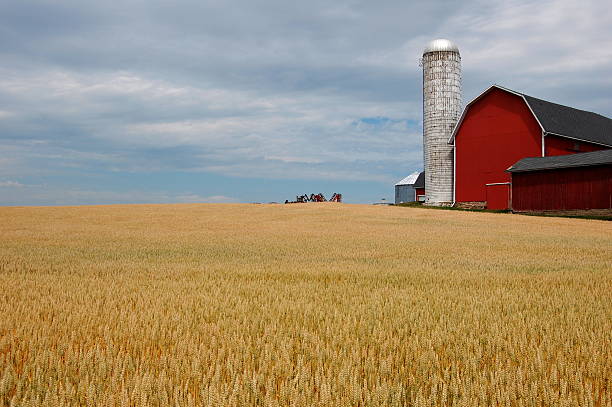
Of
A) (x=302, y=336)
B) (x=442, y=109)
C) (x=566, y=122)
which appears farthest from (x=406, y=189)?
(x=302, y=336)

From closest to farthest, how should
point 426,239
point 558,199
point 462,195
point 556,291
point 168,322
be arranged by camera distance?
point 168,322 → point 556,291 → point 426,239 → point 558,199 → point 462,195

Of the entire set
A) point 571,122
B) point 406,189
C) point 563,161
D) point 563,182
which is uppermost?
point 571,122

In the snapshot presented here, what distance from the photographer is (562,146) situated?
39.7 metres

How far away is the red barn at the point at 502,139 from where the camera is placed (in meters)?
38.8

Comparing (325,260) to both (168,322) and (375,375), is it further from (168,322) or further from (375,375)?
(375,375)

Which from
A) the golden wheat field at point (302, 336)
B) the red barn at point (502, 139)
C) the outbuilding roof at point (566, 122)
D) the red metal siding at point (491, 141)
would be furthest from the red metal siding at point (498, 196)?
the golden wheat field at point (302, 336)

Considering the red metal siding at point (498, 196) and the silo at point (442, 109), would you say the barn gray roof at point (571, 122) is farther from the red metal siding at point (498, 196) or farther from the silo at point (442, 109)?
the silo at point (442, 109)

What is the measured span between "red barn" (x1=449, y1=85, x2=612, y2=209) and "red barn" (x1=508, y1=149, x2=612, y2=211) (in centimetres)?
215

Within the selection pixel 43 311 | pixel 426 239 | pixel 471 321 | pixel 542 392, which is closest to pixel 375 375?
pixel 542 392

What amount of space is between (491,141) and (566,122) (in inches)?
269

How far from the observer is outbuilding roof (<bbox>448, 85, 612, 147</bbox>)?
3850cm

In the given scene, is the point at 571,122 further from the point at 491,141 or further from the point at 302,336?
the point at 302,336

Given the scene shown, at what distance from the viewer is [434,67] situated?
4591cm

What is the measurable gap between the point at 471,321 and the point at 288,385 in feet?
8.12
